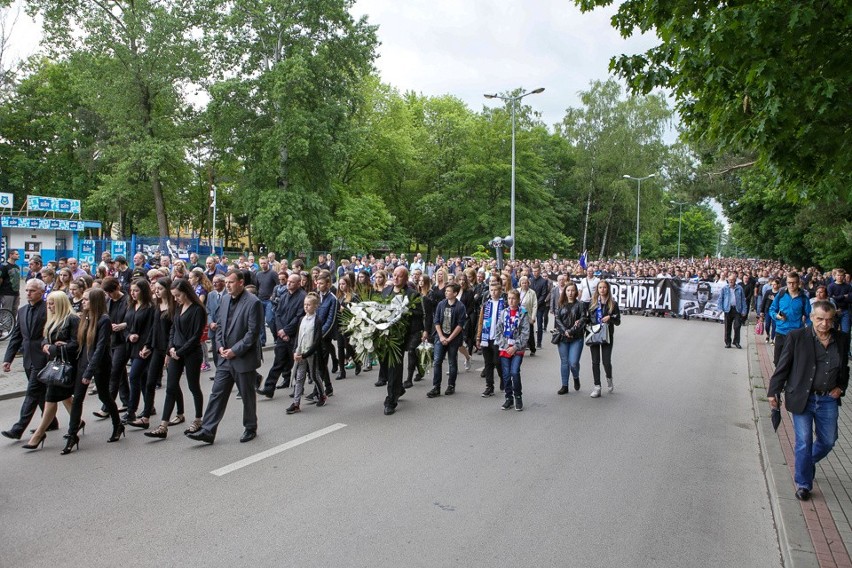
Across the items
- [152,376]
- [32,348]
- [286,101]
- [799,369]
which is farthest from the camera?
[286,101]

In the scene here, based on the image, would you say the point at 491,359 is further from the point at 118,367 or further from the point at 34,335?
the point at 34,335

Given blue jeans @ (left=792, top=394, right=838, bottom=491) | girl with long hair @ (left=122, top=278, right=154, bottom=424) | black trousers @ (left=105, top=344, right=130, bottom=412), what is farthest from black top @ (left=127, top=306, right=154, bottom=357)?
blue jeans @ (left=792, top=394, right=838, bottom=491)

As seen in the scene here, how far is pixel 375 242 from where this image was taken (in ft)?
137

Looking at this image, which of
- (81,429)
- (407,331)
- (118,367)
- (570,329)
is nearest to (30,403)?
(81,429)

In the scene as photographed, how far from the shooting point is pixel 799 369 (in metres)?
5.41

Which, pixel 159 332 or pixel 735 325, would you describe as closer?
pixel 159 332

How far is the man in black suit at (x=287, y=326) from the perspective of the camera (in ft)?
29.6

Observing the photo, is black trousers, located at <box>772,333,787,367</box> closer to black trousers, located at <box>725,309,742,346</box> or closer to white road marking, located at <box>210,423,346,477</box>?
white road marking, located at <box>210,423,346,477</box>

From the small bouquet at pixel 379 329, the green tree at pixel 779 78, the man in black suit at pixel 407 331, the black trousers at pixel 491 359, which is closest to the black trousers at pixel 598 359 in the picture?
the black trousers at pixel 491 359

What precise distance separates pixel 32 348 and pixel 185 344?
1.61 metres

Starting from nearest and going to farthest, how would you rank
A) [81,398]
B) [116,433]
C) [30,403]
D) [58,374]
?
[58,374], [81,398], [30,403], [116,433]

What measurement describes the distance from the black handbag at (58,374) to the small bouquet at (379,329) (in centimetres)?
353

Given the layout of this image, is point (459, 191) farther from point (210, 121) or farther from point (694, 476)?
point (694, 476)

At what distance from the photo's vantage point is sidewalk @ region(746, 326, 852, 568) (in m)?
4.35
